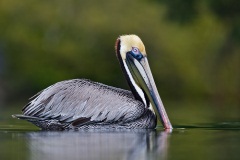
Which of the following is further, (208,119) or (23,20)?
(23,20)

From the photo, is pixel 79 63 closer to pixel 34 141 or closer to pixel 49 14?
pixel 49 14

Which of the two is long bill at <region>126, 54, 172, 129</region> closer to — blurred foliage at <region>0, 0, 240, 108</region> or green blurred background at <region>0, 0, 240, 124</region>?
green blurred background at <region>0, 0, 240, 124</region>

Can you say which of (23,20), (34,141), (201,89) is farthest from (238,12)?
(34,141)

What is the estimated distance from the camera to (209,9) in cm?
3616

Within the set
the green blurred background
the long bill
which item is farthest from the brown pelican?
the green blurred background

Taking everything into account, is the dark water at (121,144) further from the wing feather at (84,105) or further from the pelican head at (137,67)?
the pelican head at (137,67)

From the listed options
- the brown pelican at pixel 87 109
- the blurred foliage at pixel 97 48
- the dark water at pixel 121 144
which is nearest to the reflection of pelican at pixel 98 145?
the dark water at pixel 121 144

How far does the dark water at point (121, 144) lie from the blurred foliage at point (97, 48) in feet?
71.9

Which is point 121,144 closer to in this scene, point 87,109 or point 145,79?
point 87,109

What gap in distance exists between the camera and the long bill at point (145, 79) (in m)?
18.1

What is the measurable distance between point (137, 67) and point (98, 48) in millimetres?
25474

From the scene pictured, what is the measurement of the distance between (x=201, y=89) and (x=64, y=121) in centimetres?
2686

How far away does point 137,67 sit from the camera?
723 inches

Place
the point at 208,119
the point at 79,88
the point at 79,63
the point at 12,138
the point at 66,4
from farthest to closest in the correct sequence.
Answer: the point at 66,4 → the point at 79,63 → the point at 208,119 → the point at 79,88 → the point at 12,138
